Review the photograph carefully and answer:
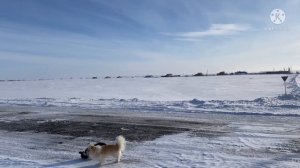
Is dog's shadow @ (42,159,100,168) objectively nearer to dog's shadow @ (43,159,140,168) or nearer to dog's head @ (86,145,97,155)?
dog's shadow @ (43,159,140,168)

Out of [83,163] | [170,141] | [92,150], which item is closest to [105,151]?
[92,150]

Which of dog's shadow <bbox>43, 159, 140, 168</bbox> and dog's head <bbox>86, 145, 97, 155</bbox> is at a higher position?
dog's head <bbox>86, 145, 97, 155</bbox>

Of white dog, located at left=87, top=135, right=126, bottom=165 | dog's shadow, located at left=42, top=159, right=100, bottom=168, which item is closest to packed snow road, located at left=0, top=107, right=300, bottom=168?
dog's shadow, located at left=42, top=159, right=100, bottom=168

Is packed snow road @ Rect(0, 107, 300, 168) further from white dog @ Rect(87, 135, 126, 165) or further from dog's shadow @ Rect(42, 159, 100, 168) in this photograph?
white dog @ Rect(87, 135, 126, 165)

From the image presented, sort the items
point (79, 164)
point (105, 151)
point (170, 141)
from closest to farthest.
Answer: point (105, 151) → point (79, 164) → point (170, 141)

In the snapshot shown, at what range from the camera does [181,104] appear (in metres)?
19.0

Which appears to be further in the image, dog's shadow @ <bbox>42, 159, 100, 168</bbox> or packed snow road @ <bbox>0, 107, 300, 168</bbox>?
packed snow road @ <bbox>0, 107, 300, 168</bbox>

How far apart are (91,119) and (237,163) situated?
8310 mm

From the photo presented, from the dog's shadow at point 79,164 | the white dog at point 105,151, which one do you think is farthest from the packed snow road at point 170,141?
the white dog at point 105,151

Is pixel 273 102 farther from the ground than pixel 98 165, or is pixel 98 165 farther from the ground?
pixel 273 102

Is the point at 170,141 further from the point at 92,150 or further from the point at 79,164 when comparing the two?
the point at 79,164

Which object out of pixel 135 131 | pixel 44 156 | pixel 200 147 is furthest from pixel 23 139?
pixel 200 147

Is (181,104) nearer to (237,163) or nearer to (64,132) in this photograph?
(64,132)

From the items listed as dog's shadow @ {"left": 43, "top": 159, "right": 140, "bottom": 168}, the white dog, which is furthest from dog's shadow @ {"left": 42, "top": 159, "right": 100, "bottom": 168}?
the white dog
